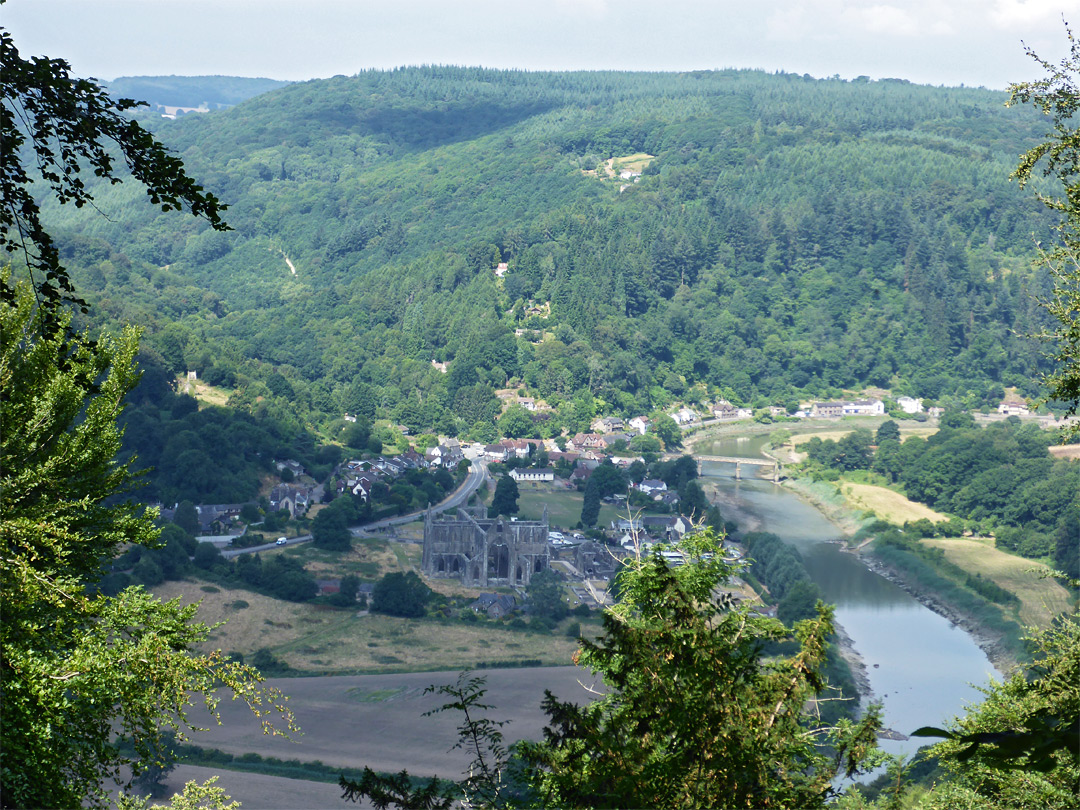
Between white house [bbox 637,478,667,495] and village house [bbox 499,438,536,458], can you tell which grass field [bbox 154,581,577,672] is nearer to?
white house [bbox 637,478,667,495]

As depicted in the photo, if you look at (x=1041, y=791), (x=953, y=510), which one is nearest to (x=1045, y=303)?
(x=1041, y=791)

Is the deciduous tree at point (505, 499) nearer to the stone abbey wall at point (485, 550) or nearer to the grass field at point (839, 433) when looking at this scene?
the stone abbey wall at point (485, 550)

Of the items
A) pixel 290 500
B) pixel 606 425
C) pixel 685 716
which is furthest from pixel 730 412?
pixel 685 716

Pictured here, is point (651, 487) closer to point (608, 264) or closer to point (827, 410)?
point (827, 410)

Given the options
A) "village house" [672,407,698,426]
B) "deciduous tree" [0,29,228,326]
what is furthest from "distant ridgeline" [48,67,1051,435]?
"deciduous tree" [0,29,228,326]

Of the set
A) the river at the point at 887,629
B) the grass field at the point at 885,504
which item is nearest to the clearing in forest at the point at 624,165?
the grass field at the point at 885,504

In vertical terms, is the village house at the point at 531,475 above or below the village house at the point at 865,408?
below
